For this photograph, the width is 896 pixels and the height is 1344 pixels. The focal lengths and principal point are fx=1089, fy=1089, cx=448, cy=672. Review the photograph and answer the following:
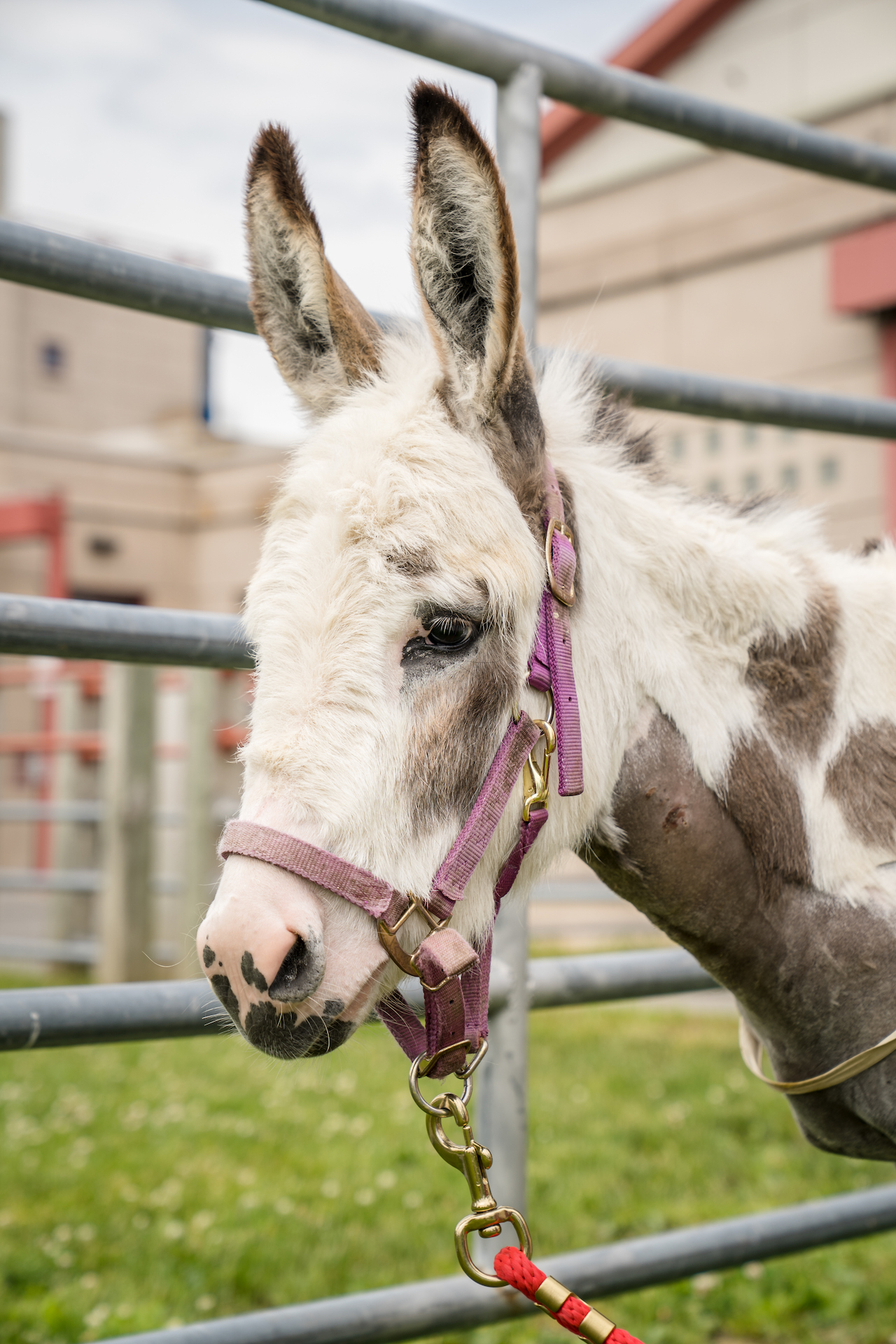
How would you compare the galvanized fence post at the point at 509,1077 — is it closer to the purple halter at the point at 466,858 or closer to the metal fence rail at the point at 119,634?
the purple halter at the point at 466,858

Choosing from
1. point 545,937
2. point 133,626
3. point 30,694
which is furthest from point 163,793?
point 133,626

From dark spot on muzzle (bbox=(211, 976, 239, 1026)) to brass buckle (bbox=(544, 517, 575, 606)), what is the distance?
0.68 meters

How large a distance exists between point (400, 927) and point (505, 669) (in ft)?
1.22

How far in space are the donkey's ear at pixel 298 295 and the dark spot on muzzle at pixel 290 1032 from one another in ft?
2.99

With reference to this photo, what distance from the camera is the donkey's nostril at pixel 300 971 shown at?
1.30 meters

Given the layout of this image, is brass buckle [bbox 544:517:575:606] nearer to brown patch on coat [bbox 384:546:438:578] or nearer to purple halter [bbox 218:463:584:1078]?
purple halter [bbox 218:463:584:1078]

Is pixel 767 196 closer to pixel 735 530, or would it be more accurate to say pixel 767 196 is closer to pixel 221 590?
pixel 735 530

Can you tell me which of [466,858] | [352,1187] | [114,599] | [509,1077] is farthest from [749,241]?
[114,599]

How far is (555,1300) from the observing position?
54.2 inches

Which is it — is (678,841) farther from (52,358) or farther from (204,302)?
(52,358)

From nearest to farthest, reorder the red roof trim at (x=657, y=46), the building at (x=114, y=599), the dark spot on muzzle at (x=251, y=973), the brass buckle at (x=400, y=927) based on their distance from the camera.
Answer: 1. the dark spot on muzzle at (x=251, y=973)
2. the brass buckle at (x=400, y=927)
3. the building at (x=114, y=599)
4. the red roof trim at (x=657, y=46)

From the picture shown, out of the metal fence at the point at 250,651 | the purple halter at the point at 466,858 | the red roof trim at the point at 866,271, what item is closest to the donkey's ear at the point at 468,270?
the purple halter at the point at 466,858

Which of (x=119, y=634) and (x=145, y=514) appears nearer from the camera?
(x=119, y=634)

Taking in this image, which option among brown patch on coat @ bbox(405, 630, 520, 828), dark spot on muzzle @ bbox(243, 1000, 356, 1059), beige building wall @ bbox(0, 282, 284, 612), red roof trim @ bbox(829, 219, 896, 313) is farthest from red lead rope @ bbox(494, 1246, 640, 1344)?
beige building wall @ bbox(0, 282, 284, 612)
